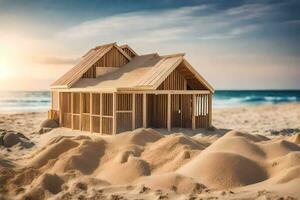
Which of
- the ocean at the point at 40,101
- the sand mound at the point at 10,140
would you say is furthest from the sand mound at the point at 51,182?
the ocean at the point at 40,101

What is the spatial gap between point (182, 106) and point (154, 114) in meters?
1.52

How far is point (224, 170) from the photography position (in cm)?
981

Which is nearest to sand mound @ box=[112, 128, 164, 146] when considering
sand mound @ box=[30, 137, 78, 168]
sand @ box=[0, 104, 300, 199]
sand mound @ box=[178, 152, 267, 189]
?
sand @ box=[0, 104, 300, 199]

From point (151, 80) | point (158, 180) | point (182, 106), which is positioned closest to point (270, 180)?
point (158, 180)

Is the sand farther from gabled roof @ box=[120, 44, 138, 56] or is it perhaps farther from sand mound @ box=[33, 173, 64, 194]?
gabled roof @ box=[120, 44, 138, 56]

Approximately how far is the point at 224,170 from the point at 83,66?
15.9 m

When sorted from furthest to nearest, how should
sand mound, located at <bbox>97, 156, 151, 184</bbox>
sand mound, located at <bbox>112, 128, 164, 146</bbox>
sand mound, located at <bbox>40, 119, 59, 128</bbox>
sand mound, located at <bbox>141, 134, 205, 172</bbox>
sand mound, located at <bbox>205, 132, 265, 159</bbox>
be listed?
sand mound, located at <bbox>40, 119, 59, 128</bbox> → sand mound, located at <bbox>112, 128, 164, 146</bbox> → sand mound, located at <bbox>141, 134, 205, 172</bbox> → sand mound, located at <bbox>205, 132, 265, 159</bbox> → sand mound, located at <bbox>97, 156, 151, 184</bbox>

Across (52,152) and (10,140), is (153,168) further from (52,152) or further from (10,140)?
(10,140)

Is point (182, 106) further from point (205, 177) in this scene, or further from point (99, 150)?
point (205, 177)

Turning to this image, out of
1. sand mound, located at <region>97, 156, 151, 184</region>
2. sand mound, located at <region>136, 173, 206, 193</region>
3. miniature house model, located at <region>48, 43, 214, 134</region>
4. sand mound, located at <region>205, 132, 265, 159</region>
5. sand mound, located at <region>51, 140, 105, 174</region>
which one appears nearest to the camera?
sand mound, located at <region>136, 173, 206, 193</region>

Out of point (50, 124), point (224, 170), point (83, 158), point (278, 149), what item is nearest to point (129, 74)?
point (50, 124)

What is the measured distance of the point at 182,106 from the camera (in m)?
22.4

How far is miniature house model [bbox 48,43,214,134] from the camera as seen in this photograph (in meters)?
20.2

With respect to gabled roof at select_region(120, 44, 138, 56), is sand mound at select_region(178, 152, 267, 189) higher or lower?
lower
